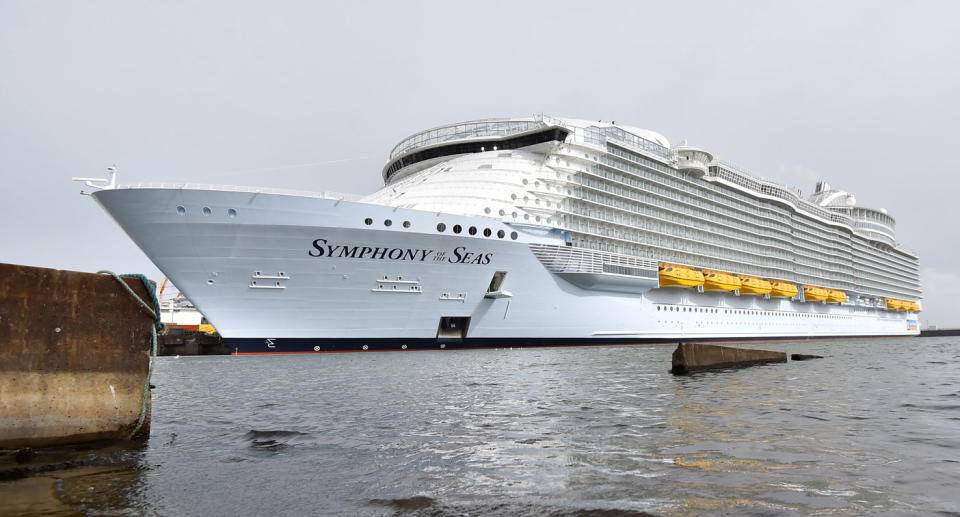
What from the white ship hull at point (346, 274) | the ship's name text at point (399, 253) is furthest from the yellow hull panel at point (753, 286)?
the ship's name text at point (399, 253)

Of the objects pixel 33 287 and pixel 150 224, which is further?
pixel 150 224

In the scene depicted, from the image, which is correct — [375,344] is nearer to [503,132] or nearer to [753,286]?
[503,132]

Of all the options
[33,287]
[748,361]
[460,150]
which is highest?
[460,150]

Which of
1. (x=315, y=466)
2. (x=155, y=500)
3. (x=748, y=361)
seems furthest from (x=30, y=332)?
(x=748, y=361)

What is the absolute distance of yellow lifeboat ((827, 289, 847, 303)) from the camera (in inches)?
2513

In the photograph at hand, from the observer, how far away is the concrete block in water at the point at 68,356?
6.05 metres

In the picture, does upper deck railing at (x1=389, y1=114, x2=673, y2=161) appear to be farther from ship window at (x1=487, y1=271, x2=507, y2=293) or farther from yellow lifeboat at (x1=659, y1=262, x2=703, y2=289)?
ship window at (x1=487, y1=271, x2=507, y2=293)

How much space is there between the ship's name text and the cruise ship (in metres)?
0.07

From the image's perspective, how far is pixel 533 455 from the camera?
256 inches

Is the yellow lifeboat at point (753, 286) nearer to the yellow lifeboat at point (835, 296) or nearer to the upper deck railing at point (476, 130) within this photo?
the yellow lifeboat at point (835, 296)

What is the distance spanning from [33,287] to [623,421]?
803cm

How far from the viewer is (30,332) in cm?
611

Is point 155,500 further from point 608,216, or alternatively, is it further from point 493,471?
point 608,216

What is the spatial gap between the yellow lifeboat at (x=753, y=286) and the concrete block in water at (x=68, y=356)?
49.6 m
